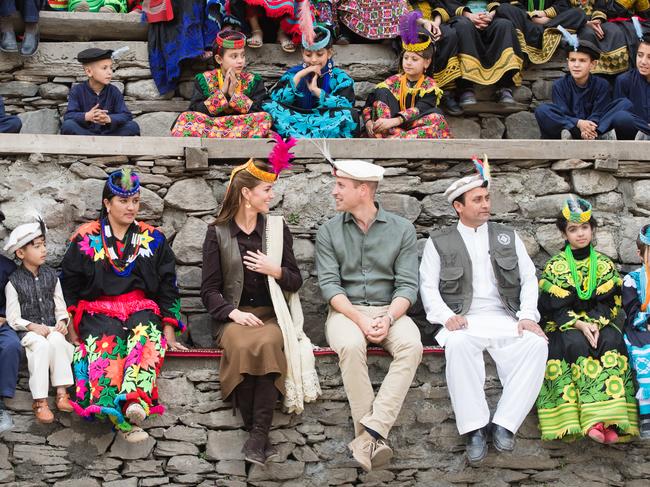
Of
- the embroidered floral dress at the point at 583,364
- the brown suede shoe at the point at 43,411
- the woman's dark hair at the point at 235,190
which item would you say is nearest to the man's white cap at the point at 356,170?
the woman's dark hair at the point at 235,190

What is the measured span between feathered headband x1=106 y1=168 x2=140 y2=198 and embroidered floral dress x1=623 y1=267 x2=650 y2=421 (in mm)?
2920

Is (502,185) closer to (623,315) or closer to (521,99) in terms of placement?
(623,315)

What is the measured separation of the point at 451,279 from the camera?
22.3 feet

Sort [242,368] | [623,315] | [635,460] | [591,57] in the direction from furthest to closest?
[591,57] → [623,315] → [635,460] → [242,368]

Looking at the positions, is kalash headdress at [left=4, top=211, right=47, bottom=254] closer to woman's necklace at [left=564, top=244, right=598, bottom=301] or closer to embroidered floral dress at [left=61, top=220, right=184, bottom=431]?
embroidered floral dress at [left=61, top=220, right=184, bottom=431]

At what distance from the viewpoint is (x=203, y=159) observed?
7.23m

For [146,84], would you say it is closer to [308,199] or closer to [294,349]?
[308,199]

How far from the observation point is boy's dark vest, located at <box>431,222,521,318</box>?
268 inches

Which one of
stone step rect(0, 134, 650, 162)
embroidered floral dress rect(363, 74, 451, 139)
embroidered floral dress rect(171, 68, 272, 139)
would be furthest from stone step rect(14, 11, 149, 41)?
embroidered floral dress rect(363, 74, 451, 139)

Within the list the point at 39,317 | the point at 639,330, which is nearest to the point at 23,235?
the point at 39,317

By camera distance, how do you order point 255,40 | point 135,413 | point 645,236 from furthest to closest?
point 255,40 → point 645,236 → point 135,413

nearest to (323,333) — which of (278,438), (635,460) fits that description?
(278,438)

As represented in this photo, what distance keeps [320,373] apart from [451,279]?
95cm

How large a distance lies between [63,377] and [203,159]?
171 cm
